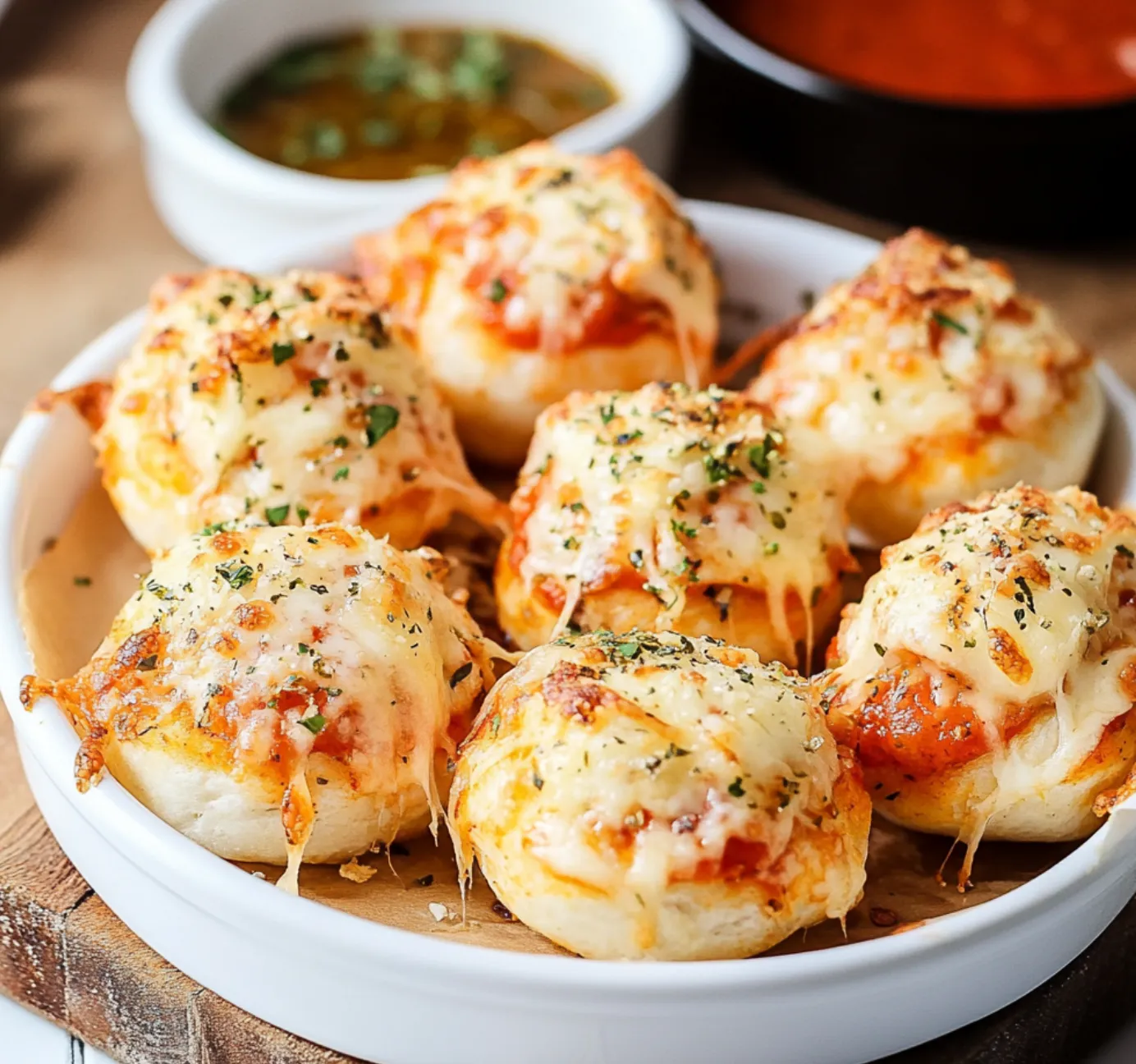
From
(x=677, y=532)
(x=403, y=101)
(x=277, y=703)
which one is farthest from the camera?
(x=403, y=101)

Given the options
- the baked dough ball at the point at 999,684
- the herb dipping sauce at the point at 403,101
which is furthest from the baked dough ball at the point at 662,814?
the herb dipping sauce at the point at 403,101

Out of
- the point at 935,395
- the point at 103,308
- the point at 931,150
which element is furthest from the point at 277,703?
the point at 931,150

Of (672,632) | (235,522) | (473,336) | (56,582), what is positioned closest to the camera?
(672,632)

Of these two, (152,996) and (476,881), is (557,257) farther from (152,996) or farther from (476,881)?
(152,996)

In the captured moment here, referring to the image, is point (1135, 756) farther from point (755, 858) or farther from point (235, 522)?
point (235, 522)

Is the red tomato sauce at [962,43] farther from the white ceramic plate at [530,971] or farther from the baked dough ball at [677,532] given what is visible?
the white ceramic plate at [530,971]

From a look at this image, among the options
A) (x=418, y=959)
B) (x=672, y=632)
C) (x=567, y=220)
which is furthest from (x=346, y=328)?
(x=418, y=959)

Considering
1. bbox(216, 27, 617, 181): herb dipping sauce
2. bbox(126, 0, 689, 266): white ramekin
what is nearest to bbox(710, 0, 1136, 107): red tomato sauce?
bbox(126, 0, 689, 266): white ramekin
